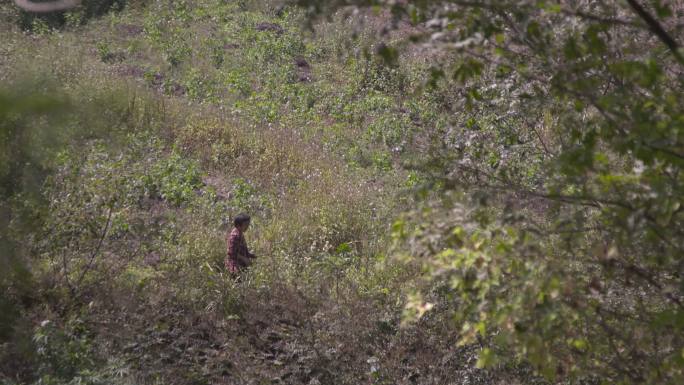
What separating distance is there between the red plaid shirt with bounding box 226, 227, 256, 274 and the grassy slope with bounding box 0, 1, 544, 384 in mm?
183

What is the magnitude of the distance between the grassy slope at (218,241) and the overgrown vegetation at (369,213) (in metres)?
0.03

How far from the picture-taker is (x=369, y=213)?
9.72m

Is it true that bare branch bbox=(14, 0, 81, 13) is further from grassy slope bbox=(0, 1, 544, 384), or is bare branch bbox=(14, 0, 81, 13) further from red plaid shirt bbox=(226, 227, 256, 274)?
red plaid shirt bbox=(226, 227, 256, 274)

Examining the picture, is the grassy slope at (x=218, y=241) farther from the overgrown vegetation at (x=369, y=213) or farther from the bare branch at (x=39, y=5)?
the bare branch at (x=39, y=5)

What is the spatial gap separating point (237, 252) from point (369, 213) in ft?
7.14

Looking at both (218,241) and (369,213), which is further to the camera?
(369,213)

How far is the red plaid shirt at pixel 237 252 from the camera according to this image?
809cm

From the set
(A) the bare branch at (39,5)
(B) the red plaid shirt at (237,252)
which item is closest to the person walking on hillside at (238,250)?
(B) the red plaid shirt at (237,252)

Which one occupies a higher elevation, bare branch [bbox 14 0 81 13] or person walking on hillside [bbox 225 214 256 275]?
person walking on hillside [bbox 225 214 256 275]

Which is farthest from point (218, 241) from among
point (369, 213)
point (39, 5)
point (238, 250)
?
point (39, 5)

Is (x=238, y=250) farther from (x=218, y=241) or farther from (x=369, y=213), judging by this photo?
(x=369, y=213)

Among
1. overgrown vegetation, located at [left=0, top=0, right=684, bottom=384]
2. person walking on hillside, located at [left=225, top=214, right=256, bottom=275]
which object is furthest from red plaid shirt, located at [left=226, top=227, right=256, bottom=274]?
overgrown vegetation, located at [left=0, top=0, right=684, bottom=384]

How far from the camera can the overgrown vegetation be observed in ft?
11.4

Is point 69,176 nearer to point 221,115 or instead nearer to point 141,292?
point 141,292
